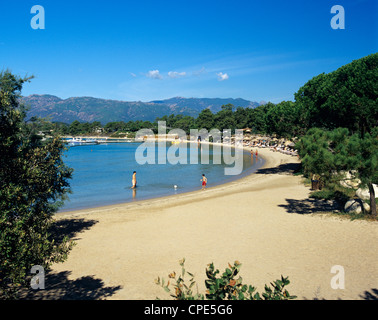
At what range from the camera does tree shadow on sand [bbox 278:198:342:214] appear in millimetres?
18962

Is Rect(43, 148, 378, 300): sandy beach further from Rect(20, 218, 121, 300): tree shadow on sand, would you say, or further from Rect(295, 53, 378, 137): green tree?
Rect(295, 53, 378, 137): green tree

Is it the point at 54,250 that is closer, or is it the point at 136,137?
the point at 54,250

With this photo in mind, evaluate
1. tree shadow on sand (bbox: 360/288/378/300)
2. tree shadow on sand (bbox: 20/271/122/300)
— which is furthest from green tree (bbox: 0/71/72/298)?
tree shadow on sand (bbox: 360/288/378/300)

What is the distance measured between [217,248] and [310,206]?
1031cm

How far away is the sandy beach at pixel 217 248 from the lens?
9.78 meters

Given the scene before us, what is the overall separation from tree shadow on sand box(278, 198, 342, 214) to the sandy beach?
0.07 metres

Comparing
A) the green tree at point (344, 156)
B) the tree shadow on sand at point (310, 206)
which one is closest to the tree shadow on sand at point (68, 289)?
the green tree at point (344, 156)

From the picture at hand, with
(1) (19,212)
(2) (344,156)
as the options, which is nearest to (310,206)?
(2) (344,156)

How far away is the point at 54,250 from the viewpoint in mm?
7176

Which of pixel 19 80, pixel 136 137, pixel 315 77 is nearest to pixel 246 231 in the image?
pixel 19 80

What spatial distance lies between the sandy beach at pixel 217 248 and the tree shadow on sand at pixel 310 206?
68 mm

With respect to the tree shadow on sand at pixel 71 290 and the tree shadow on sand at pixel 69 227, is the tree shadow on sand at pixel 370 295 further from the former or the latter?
the tree shadow on sand at pixel 69 227
